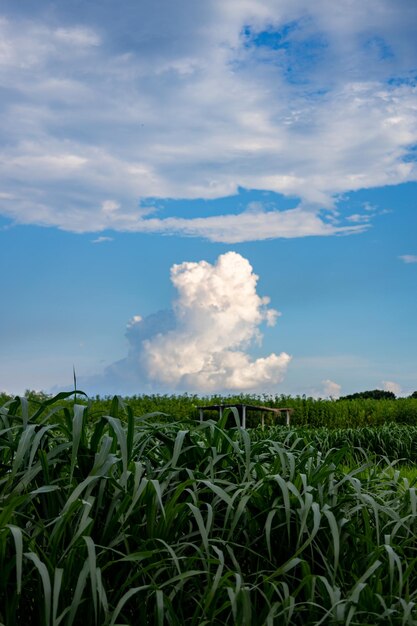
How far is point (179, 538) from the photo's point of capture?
2.88m

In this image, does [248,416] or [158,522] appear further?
[248,416]

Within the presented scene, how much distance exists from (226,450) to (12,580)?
1.23m

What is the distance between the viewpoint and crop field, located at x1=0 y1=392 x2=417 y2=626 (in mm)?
2451

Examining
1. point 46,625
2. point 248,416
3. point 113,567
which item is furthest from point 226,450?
point 248,416

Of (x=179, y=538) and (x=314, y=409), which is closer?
(x=179, y=538)

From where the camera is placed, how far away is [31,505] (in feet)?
9.45

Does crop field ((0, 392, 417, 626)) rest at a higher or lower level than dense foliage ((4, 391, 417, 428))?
lower

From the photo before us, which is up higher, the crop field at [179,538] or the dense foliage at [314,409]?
the dense foliage at [314,409]

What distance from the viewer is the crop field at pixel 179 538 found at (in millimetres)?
2451

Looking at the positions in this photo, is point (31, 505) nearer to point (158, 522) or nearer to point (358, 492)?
point (158, 522)

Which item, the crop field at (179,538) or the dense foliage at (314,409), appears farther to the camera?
the dense foliage at (314,409)

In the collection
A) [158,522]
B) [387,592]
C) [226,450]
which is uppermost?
[226,450]

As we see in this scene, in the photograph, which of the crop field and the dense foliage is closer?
the crop field

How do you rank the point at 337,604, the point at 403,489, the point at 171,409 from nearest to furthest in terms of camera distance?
1. the point at 337,604
2. the point at 403,489
3. the point at 171,409
